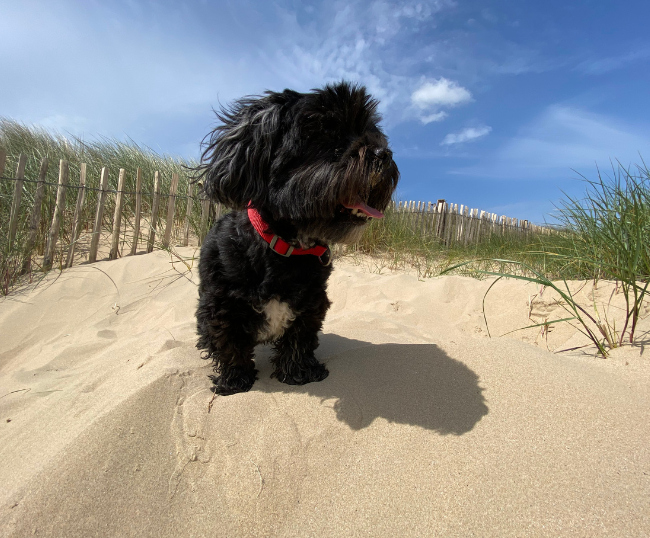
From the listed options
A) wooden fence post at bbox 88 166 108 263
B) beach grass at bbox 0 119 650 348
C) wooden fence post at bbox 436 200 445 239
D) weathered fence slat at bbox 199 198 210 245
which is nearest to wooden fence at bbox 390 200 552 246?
wooden fence post at bbox 436 200 445 239

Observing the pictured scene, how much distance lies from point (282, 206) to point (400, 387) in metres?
1.19

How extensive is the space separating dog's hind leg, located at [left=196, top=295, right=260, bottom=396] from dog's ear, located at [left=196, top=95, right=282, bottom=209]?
2.02 feet

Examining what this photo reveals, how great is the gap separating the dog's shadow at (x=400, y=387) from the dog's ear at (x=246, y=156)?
118cm

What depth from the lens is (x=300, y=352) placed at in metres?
2.37

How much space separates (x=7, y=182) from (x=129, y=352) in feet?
14.5

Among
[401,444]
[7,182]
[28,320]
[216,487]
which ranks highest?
[7,182]

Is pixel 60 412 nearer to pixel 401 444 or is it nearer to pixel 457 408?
pixel 401 444

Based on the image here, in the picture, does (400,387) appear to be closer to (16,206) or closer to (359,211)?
(359,211)

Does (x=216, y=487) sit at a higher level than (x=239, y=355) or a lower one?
lower

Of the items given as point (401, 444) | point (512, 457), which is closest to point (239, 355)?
point (401, 444)

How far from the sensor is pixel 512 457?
152cm

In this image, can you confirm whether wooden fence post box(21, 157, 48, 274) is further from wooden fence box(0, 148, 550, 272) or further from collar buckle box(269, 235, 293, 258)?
collar buckle box(269, 235, 293, 258)

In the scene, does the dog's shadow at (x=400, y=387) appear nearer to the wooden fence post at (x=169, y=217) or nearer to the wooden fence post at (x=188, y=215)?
the wooden fence post at (x=169, y=217)

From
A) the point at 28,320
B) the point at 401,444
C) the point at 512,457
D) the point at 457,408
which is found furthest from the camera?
the point at 28,320
